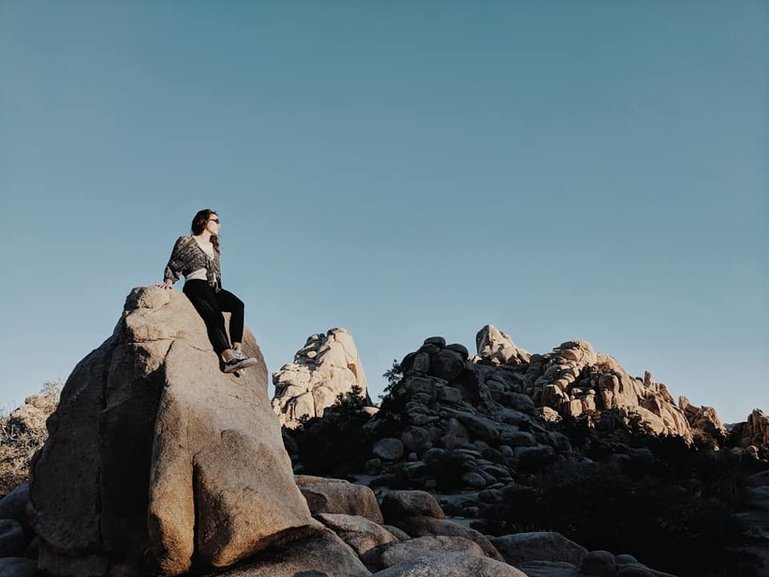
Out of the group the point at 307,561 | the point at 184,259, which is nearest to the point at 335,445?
the point at 184,259

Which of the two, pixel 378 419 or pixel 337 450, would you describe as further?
pixel 378 419

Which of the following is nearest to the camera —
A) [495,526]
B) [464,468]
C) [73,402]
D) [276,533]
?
[276,533]

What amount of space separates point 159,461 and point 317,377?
48475mm

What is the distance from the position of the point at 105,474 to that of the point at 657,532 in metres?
13.5

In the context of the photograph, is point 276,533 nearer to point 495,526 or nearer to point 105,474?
point 105,474

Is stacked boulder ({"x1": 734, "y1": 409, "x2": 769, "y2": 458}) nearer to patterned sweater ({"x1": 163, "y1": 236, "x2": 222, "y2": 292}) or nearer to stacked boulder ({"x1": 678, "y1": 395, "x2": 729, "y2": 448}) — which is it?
stacked boulder ({"x1": 678, "y1": 395, "x2": 729, "y2": 448})

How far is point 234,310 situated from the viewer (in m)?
9.13

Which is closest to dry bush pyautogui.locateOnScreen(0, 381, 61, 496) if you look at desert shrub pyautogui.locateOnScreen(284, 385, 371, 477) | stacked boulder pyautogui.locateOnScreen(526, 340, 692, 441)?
desert shrub pyautogui.locateOnScreen(284, 385, 371, 477)

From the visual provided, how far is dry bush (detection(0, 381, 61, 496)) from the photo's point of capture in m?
20.2

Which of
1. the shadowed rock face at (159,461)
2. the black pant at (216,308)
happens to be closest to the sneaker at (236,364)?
the shadowed rock face at (159,461)

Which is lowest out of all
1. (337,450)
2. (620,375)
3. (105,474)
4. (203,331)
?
(105,474)

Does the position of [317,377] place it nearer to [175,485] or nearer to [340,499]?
[340,499]

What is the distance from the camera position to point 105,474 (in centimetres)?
785

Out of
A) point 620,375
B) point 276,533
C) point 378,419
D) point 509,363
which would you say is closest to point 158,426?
point 276,533
